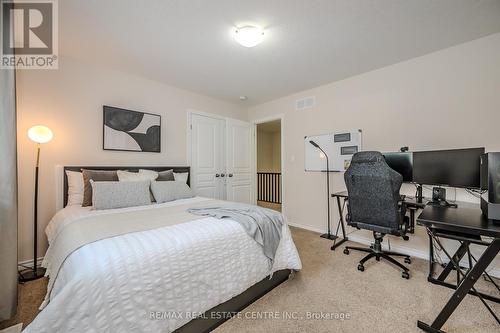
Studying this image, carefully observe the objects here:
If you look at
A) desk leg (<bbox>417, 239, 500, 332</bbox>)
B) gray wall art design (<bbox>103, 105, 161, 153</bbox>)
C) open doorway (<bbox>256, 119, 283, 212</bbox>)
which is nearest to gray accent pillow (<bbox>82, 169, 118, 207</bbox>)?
gray wall art design (<bbox>103, 105, 161, 153</bbox>)

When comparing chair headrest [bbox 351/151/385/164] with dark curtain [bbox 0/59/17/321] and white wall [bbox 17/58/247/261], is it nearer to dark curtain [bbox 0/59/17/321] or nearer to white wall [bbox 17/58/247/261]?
white wall [bbox 17/58/247/261]

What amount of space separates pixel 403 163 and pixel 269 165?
17.2ft

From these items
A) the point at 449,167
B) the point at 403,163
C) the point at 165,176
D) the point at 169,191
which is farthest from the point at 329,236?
the point at 165,176

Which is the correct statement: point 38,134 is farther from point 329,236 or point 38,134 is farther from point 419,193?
point 419,193

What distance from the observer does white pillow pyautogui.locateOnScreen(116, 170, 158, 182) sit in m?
2.61

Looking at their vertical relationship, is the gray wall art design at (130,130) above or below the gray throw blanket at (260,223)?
above

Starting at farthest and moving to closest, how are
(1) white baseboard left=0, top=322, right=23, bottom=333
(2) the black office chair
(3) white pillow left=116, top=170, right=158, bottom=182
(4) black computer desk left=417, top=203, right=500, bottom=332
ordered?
1. (3) white pillow left=116, top=170, right=158, bottom=182
2. (2) the black office chair
3. (1) white baseboard left=0, top=322, right=23, bottom=333
4. (4) black computer desk left=417, top=203, right=500, bottom=332

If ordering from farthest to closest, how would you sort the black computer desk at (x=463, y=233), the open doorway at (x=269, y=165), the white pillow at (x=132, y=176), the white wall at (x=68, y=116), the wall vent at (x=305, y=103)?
the open doorway at (x=269, y=165) < the wall vent at (x=305, y=103) < the white pillow at (x=132, y=176) < the white wall at (x=68, y=116) < the black computer desk at (x=463, y=233)

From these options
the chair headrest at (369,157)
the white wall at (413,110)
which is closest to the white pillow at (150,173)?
the white wall at (413,110)

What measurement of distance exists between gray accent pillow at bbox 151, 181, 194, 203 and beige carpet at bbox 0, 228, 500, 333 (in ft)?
4.21

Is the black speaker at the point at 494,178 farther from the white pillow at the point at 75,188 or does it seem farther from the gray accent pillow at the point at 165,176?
the white pillow at the point at 75,188

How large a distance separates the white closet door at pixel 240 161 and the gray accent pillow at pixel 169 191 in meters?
1.38

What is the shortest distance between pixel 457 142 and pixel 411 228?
107 cm

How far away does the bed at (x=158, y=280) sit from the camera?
0.99 metres
